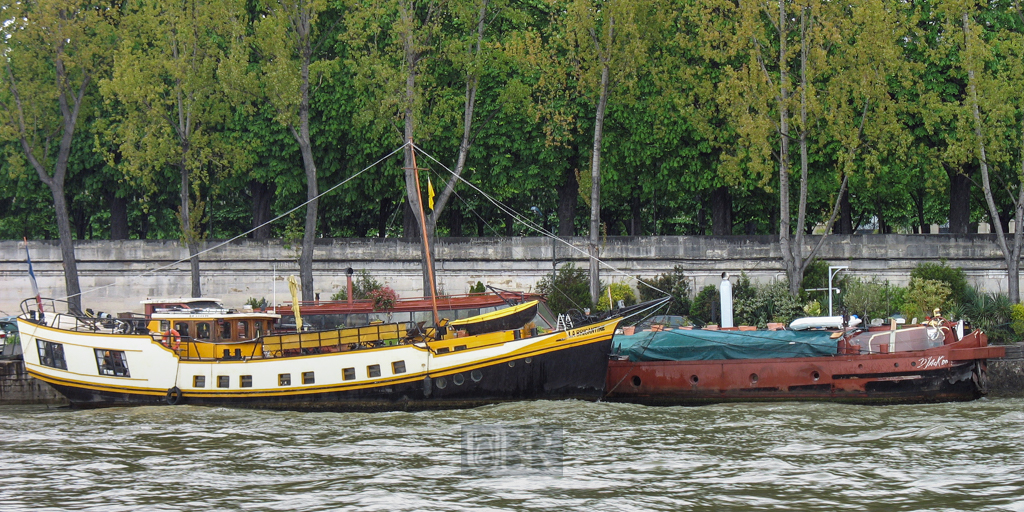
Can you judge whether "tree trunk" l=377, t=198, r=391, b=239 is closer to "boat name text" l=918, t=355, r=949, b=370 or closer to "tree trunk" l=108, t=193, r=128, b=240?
"tree trunk" l=108, t=193, r=128, b=240

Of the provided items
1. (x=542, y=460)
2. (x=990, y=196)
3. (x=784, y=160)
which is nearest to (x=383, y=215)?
(x=784, y=160)

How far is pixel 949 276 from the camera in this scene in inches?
1391

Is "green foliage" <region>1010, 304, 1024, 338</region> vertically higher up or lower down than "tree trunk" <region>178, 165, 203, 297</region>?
lower down

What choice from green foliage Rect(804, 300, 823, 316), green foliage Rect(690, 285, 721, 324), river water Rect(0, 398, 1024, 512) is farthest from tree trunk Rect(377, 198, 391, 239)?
river water Rect(0, 398, 1024, 512)

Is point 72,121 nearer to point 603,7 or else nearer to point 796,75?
point 603,7

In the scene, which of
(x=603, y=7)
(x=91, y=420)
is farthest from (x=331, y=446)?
(x=603, y=7)

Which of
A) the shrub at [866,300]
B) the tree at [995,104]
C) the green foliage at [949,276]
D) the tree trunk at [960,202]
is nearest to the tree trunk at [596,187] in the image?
the shrub at [866,300]

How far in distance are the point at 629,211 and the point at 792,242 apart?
1778cm

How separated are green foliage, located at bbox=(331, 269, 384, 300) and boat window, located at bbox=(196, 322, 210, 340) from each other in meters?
9.10

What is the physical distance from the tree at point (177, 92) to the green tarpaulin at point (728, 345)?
59.9 feet

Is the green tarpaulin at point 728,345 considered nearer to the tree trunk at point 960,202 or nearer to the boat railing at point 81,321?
the boat railing at point 81,321

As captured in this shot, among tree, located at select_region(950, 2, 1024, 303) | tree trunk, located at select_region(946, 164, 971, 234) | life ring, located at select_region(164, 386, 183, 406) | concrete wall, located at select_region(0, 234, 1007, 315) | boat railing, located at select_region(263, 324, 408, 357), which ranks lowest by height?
life ring, located at select_region(164, 386, 183, 406)

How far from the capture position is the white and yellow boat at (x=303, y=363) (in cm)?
2619

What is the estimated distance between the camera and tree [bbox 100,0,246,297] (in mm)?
37719
